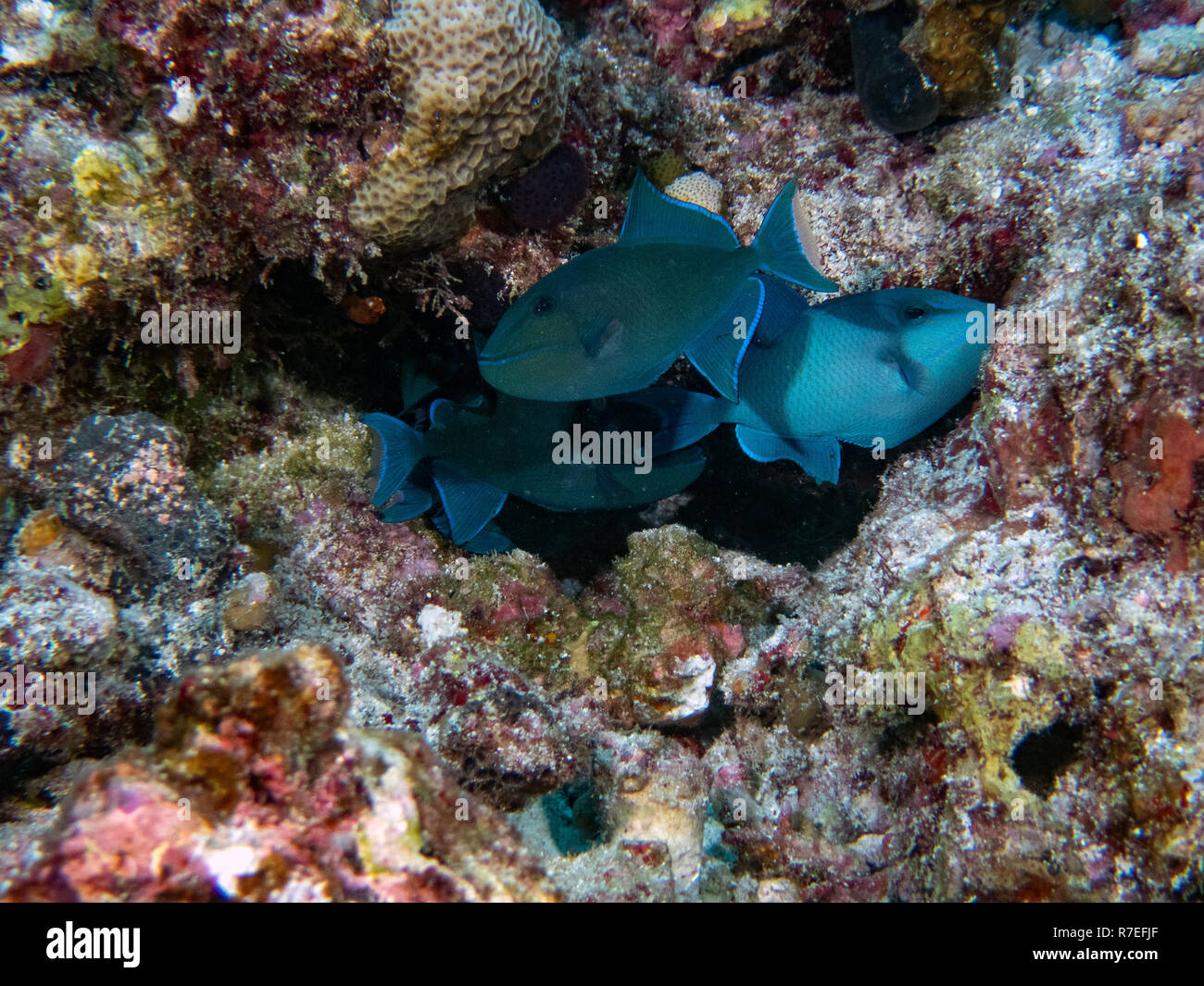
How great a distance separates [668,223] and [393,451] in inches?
70.7

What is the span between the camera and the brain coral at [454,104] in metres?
2.46

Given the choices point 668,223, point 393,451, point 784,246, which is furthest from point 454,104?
point 393,451

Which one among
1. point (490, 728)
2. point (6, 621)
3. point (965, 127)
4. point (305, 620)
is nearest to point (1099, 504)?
point (965, 127)

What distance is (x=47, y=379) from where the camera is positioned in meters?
2.77

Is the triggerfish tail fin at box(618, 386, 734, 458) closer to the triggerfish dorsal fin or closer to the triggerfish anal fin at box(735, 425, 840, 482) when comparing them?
the triggerfish anal fin at box(735, 425, 840, 482)

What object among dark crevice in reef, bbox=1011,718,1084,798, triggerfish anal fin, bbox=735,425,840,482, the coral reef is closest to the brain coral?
the coral reef

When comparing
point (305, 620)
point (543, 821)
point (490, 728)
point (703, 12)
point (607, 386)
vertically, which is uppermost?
point (703, 12)

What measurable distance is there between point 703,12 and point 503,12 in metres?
1.91

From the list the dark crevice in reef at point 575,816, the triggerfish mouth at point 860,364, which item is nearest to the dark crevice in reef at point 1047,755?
the triggerfish mouth at point 860,364

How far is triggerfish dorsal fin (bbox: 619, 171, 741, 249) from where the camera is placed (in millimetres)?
2557

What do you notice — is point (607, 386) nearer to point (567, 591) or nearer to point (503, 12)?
point (503, 12)

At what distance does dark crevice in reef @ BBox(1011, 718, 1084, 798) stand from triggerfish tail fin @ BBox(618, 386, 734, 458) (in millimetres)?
1816

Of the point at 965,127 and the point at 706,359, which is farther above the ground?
the point at 965,127

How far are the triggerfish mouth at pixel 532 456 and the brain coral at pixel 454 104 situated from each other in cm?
99
